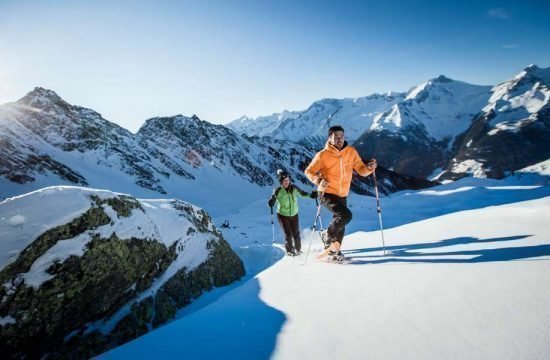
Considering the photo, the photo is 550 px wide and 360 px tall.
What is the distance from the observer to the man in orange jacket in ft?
18.5

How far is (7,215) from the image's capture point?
3758mm

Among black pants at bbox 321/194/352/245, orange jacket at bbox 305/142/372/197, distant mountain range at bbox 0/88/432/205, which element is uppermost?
distant mountain range at bbox 0/88/432/205

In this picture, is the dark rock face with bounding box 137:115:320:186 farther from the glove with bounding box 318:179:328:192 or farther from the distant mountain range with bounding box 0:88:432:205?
the glove with bounding box 318:179:328:192

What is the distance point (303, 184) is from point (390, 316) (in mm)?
92026

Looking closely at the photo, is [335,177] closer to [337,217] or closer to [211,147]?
[337,217]

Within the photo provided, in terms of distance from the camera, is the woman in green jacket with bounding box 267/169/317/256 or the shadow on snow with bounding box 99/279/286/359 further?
the woman in green jacket with bounding box 267/169/317/256

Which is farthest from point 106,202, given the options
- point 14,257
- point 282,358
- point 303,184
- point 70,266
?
point 303,184

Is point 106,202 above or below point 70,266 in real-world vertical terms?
above

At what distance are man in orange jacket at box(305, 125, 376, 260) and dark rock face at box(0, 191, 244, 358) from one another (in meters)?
3.09

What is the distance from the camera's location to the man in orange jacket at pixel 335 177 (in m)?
5.64

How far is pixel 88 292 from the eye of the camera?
13.8ft

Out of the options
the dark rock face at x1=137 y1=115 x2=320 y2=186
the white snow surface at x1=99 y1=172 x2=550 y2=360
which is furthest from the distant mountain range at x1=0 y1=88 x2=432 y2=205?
the white snow surface at x1=99 y1=172 x2=550 y2=360

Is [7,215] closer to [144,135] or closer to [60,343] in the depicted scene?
[60,343]

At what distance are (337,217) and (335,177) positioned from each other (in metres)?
0.75
